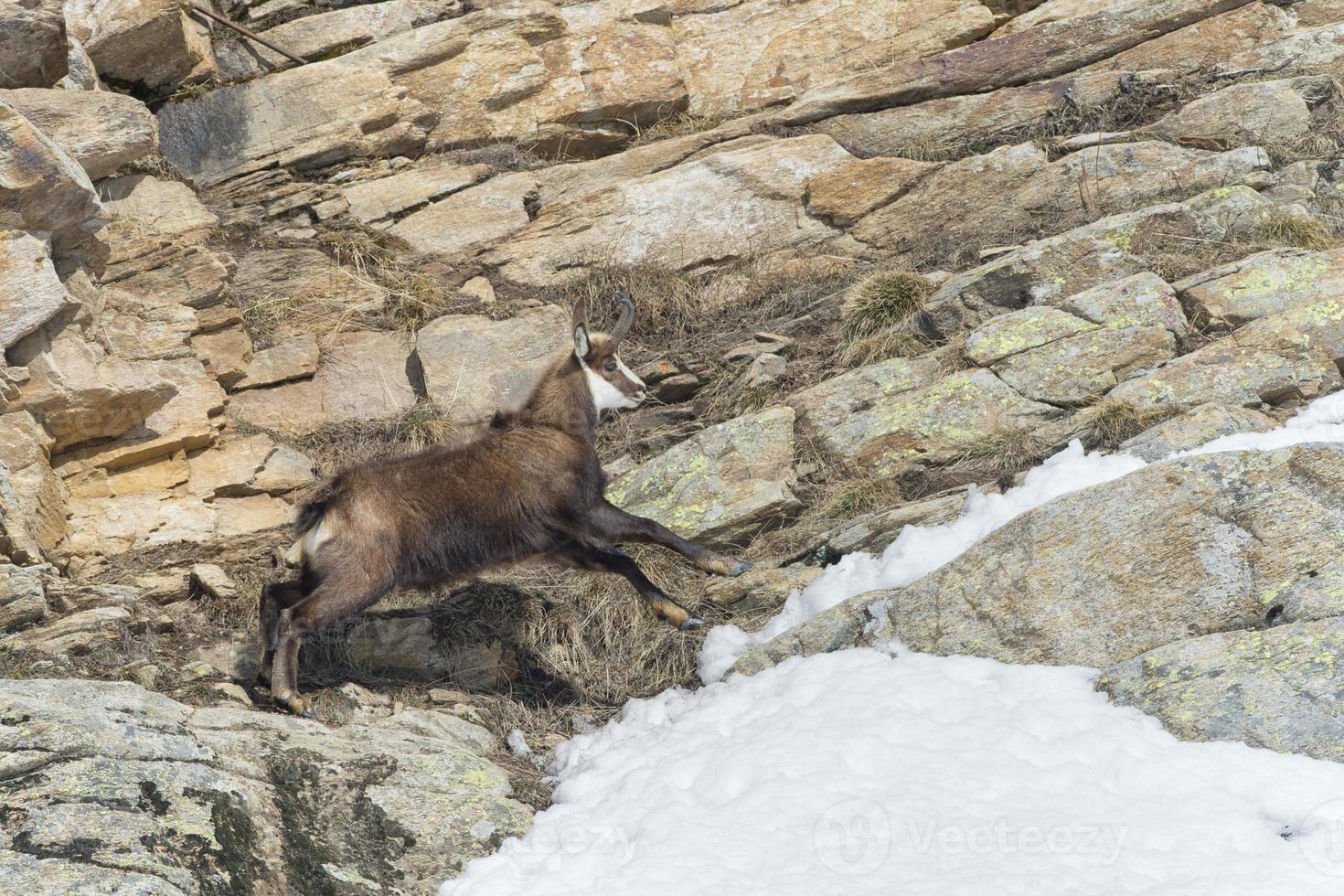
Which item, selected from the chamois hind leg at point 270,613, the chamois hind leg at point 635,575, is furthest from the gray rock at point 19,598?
the chamois hind leg at point 635,575

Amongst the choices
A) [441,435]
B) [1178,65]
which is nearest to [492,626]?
[441,435]

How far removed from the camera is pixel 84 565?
6918mm

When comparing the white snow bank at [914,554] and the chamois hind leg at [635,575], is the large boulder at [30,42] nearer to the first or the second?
the chamois hind leg at [635,575]

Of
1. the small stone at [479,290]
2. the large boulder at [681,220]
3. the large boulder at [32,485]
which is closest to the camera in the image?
the large boulder at [32,485]

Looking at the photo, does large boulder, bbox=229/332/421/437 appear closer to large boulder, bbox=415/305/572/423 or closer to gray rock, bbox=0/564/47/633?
large boulder, bbox=415/305/572/423

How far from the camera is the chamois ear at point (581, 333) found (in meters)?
7.16

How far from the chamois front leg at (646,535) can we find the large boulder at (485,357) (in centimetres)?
212

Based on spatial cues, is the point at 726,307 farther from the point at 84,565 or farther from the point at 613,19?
the point at 84,565

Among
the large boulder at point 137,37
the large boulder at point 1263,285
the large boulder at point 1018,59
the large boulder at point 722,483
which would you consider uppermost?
the large boulder at point 137,37

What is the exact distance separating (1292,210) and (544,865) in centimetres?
695

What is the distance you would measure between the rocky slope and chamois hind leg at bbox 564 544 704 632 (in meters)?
0.21

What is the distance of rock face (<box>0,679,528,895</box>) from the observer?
386 centimetres

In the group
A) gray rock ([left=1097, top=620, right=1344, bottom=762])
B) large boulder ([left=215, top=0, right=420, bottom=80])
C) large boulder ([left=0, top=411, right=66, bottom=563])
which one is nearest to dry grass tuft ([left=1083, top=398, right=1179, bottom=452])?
gray rock ([left=1097, top=620, right=1344, bottom=762])

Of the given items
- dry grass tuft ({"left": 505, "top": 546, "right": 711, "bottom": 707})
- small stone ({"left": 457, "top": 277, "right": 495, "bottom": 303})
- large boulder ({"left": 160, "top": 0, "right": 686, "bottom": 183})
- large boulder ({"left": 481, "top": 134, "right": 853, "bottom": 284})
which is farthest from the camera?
large boulder ({"left": 160, "top": 0, "right": 686, "bottom": 183})
